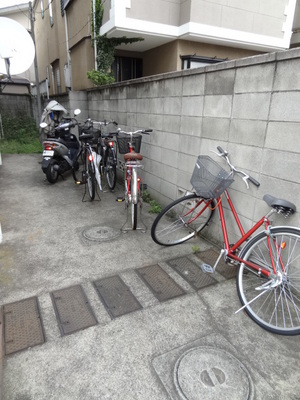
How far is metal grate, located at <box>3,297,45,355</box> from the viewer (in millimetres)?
2090

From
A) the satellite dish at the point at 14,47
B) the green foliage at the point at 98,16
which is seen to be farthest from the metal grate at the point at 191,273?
the green foliage at the point at 98,16

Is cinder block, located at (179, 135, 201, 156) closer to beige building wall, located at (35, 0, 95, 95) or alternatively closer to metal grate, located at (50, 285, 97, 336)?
metal grate, located at (50, 285, 97, 336)

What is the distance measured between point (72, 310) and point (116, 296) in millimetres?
428

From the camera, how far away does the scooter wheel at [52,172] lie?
6039mm

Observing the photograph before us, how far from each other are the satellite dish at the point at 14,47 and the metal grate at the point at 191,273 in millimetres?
3775

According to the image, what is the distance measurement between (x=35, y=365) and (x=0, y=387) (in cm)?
23

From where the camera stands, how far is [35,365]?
192 centimetres

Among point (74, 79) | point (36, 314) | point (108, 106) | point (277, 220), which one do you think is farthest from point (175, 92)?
point (74, 79)

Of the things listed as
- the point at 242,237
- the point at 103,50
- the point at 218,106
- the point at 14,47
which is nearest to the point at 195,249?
the point at 242,237

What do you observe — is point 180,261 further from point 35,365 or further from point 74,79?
point 74,79

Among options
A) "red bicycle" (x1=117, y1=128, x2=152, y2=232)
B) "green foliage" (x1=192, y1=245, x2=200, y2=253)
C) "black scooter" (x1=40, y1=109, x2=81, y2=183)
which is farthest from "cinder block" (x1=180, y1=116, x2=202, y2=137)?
"black scooter" (x1=40, y1=109, x2=81, y2=183)

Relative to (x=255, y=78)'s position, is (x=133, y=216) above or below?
below

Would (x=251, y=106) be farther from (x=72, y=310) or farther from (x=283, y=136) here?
(x=72, y=310)

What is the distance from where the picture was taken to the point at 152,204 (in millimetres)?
4992
